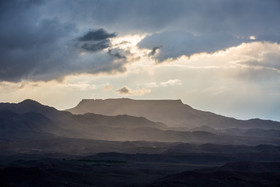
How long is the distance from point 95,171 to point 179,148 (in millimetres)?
58494

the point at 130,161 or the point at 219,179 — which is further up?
the point at 219,179

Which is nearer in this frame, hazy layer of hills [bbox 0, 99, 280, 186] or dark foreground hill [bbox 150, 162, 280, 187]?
dark foreground hill [bbox 150, 162, 280, 187]

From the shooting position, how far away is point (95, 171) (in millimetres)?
74625

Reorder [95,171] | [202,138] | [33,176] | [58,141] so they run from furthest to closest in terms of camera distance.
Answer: [202,138] → [58,141] → [95,171] → [33,176]

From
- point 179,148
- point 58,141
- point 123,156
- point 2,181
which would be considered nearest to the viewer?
point 2,181

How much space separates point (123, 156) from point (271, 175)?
49.6 meters

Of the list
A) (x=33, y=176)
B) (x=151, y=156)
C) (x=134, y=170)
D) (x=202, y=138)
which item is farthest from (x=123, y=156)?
(x=202, y=138)

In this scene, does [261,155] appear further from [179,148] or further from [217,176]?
[217,176]

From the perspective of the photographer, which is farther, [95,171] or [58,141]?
[58,141]

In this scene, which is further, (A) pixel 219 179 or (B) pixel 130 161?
(B) pixel 130 161

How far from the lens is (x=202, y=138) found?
601ft

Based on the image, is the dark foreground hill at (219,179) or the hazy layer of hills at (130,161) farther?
the hazy layer of hills at (130,161)

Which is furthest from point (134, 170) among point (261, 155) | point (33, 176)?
point (261, 155)

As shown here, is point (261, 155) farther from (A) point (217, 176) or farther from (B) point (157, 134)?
(B) point (157, 134)
